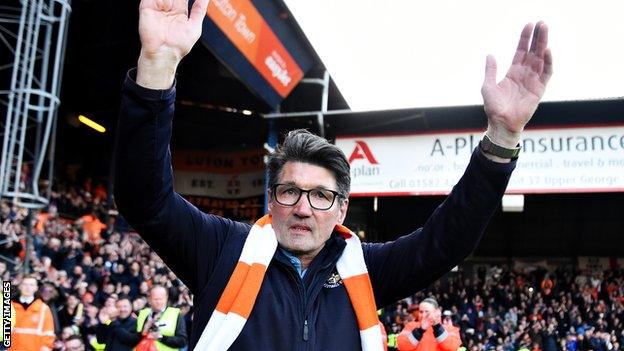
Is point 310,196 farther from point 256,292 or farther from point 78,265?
point 78,265

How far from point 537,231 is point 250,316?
2279cm

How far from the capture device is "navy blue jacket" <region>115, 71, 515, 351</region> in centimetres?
158

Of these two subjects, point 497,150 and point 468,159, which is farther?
point 468,159

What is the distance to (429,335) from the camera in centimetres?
689

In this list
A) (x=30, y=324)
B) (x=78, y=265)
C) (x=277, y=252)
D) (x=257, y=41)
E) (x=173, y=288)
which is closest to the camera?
(x=277, y=252)

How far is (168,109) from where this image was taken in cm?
160

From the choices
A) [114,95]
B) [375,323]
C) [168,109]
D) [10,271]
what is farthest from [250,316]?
[114,95]

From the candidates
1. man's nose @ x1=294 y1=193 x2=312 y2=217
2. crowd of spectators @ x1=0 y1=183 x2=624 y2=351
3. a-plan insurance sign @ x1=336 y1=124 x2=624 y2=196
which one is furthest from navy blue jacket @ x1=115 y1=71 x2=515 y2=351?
a-plan insurance sign @ x1=336 y1=124 x2=624 y2=196

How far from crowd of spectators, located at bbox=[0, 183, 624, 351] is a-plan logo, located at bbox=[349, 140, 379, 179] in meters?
2.99

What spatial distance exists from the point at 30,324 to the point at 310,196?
6.78m

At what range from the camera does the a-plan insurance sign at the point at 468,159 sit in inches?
514

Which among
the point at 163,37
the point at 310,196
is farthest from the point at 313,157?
the point at 163,37

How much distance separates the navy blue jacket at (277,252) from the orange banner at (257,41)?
10346 millimetres

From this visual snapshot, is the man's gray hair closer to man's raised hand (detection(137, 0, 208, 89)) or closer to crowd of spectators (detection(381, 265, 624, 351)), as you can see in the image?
man's raised hand (detection(137, 0, 208, 89))
